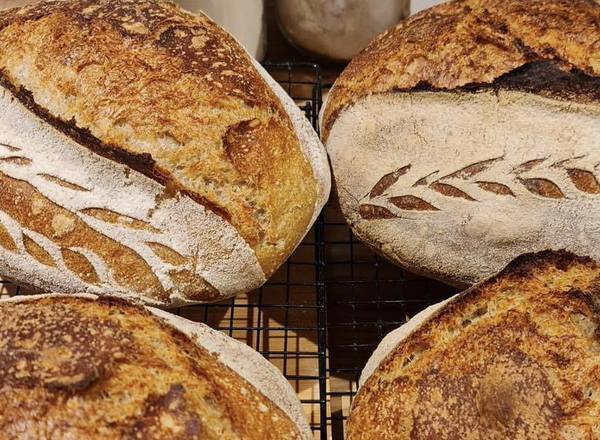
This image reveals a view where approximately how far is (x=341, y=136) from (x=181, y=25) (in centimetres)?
33

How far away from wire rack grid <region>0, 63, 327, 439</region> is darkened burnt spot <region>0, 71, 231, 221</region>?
0.89 feet

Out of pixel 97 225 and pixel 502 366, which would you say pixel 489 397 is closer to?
pixel 502 366

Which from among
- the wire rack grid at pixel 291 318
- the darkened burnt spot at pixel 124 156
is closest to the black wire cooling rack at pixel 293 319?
the wire rack grid at pixel 291 318

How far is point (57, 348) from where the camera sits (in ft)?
2.77

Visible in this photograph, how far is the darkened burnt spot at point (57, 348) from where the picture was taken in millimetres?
811

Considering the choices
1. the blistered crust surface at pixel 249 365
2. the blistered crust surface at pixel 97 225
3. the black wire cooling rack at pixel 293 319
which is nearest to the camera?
the blistered crust surface at pixel 249 365

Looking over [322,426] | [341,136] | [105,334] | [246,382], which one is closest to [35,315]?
[105,334]

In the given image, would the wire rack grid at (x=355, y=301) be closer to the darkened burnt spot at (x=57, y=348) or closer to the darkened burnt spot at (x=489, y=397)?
the darkened burnt spot at (x=489, y=397)

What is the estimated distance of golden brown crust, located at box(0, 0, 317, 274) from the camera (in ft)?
3.45

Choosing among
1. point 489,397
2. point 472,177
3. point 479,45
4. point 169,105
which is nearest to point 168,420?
point 489,397

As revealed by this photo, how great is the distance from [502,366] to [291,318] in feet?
1.77

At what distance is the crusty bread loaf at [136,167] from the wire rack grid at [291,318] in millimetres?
167

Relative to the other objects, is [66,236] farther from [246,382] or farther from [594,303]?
[594,303]

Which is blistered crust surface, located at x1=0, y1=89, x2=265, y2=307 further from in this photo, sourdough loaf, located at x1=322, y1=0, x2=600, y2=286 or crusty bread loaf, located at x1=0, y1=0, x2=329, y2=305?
sourdough loaf, located at x1=322, y1=0, x2=600, y2=286
